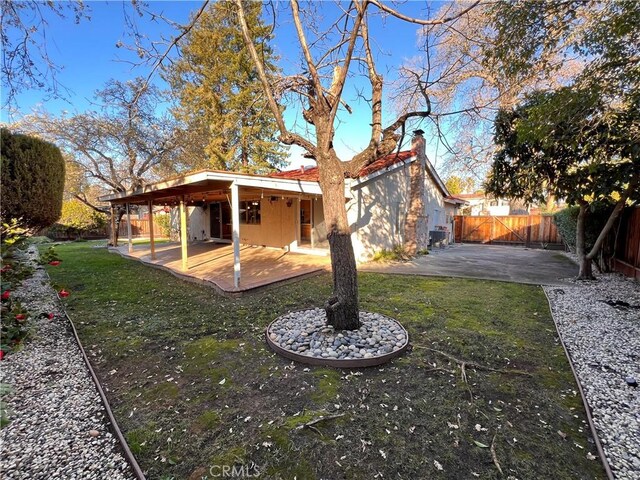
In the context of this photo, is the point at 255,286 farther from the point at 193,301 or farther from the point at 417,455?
the point at 417,455

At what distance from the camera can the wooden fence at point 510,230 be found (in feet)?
51.6

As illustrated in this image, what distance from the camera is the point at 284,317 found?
4699mm

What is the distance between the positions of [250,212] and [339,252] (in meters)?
9.87

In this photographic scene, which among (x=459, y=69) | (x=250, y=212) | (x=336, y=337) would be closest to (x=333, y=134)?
(x=459, y=69)

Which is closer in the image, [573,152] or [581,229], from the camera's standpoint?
[573,152]

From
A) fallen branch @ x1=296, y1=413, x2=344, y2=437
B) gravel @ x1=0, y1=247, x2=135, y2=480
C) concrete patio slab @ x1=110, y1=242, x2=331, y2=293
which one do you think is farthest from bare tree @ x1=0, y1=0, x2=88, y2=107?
fallen branch @ x1=296, y1=413, x2=344, y2=437

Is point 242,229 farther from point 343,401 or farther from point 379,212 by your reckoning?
point 343,401

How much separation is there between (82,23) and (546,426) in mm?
6729

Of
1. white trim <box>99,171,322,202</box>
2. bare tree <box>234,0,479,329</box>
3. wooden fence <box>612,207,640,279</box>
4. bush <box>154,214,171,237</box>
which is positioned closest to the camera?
bare tree <box>234,0,479,329</box>

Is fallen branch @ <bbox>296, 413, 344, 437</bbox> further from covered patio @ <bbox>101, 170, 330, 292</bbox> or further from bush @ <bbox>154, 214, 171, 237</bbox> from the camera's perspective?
bush @ <bbox>154, 214, 171, 237</bbox>

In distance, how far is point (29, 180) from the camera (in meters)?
4.35

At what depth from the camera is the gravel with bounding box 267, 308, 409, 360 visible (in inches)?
137

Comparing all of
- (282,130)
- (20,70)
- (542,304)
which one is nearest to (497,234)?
(542,304)

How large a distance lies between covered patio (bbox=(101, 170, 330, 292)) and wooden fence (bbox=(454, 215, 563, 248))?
483 inches
